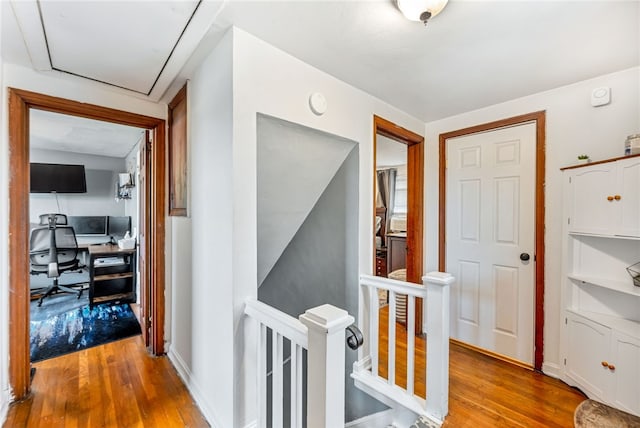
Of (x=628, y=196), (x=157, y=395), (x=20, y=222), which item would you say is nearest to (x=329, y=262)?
(x=157, y=395)

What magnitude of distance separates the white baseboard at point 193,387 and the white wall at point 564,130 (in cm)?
250

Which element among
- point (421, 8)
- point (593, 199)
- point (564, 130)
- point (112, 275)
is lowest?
point (112, 275)

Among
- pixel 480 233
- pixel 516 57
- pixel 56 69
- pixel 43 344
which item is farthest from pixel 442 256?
pixel 43 344

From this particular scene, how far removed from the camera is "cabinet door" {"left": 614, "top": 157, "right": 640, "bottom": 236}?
1622mm

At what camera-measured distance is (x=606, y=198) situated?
Result: 1765 millimetres

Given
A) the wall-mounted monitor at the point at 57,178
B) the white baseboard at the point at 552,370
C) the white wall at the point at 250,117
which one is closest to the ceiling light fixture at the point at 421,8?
the white wall at the point at 250,117

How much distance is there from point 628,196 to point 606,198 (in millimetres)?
108

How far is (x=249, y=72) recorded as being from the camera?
1.43 metres

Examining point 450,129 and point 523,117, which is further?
point 450,129

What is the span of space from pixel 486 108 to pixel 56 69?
10.8 ft

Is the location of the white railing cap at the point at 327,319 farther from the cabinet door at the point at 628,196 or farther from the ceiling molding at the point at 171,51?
the cabinet door at the point at 628,196

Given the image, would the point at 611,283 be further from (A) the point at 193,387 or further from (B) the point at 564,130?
(A) the point at 193,387

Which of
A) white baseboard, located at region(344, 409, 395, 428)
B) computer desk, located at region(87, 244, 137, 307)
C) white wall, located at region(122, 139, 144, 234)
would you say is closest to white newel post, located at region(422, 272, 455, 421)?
white baseboard, located at region(344, 409, 395, 428)

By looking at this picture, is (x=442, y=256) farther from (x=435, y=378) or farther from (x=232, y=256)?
(x=232, y=256)
